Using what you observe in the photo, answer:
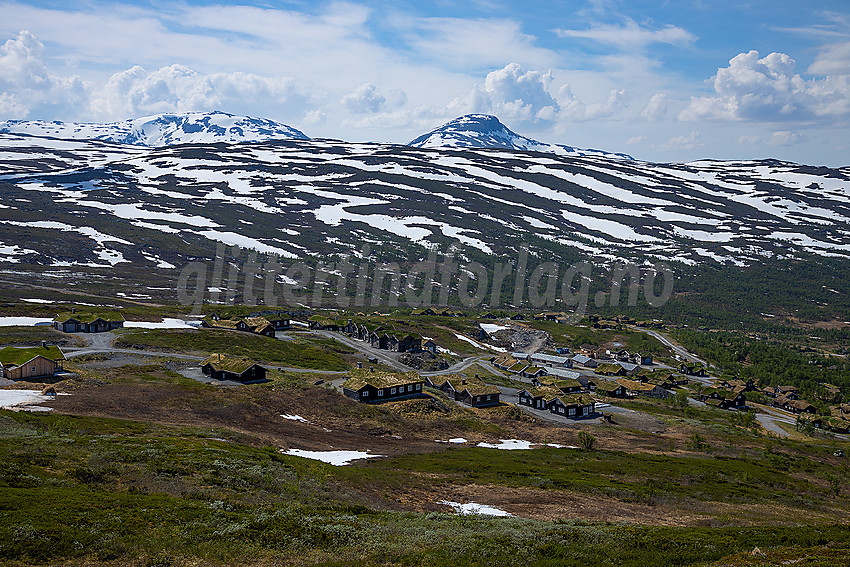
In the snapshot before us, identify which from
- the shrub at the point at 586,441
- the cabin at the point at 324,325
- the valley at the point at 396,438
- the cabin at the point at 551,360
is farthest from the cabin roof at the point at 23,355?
the cabin at the point at 551,360

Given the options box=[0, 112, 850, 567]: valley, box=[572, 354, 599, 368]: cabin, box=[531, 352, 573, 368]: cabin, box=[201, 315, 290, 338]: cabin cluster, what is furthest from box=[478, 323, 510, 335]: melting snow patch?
box=[201, 315, 290, 338]: cabin cluster

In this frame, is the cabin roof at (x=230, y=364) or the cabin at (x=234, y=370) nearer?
the cabin at (x=234, y=370)

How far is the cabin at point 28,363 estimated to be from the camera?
176 feet

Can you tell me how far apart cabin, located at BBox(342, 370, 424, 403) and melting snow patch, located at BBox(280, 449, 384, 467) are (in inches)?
755

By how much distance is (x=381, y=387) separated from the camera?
211 ft

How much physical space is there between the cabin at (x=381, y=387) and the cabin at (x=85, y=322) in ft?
147

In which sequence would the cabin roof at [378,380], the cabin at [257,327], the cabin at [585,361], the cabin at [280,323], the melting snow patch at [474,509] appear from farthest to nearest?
the cabin at [585,361] < the cabin at [280,323] < the cabin at [257,327] < the cabin roof at [378,380] < the melting snow patch at [474,509]

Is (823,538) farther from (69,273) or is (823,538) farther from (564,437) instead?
(69,273)

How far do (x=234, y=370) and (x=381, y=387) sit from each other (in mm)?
17506

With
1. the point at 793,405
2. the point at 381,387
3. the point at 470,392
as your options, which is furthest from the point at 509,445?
the point at 793,405

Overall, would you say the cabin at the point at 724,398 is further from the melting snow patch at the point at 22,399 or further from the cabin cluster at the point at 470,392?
the melting snow patch at the point at 22,399

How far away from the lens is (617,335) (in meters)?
140

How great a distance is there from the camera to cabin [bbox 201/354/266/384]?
64.3 meters

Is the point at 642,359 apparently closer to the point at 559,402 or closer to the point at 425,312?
the point at 559,402
